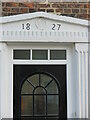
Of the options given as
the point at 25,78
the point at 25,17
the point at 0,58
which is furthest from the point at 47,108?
the point at 25,17

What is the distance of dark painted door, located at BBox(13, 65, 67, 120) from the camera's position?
18.4ft

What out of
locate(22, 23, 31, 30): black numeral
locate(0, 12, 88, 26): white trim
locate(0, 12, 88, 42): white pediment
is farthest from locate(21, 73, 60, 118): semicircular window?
locate(0, 12, 88, 26): white trim

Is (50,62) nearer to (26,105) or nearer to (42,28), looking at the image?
(42,28)

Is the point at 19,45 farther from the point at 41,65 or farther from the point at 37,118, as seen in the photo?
the point at 37,118

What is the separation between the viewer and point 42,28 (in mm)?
5465

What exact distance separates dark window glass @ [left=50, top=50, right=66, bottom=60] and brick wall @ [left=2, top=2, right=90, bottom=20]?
1.90 feet

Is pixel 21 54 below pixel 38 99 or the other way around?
the other way around

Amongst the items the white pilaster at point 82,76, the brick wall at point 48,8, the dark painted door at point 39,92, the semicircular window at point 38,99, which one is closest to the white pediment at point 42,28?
the white pilaster at point 82,76

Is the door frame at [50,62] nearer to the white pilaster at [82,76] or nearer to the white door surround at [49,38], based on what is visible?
the white door surround at [49,38]

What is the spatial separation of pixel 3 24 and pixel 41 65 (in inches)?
33.2

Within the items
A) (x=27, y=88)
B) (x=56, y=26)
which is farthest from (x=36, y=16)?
(x=27, y=88)

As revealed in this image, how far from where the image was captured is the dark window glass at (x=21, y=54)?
18.5 ft

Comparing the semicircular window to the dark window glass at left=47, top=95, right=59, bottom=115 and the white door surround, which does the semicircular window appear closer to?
the dark window glass at left=47, top=95, right=59, bottom=115

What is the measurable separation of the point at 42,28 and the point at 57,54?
0.49m
